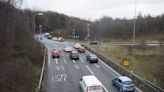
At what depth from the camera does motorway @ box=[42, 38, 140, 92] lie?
32.6 m

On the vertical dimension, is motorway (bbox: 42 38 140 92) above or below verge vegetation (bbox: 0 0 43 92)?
below

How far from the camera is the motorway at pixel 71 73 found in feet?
107

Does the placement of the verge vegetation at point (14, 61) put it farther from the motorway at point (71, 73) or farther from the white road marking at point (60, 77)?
the white road marking at point (60, 77)

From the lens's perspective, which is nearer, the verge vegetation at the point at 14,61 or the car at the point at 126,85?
the verge vegetation at the point at 14,61

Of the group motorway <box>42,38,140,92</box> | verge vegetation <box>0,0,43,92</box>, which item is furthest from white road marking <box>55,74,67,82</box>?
verge vegetation <box>0,0,43,92</box>

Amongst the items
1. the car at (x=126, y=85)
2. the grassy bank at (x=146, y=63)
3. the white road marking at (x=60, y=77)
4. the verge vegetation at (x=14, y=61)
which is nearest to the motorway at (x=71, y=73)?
the white road marking at (x=60, y=77)

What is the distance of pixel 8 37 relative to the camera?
36.0 m

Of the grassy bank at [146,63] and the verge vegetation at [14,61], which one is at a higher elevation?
the verge vegetation at [14,61]

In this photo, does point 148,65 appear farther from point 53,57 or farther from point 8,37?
point 8,37

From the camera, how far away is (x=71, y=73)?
4047cm

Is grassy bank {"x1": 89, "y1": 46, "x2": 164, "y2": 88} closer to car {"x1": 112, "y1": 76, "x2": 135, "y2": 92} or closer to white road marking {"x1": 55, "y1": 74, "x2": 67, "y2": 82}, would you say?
car {"x1": 112, "y1": 76, "x2": 135, "y2": 92}

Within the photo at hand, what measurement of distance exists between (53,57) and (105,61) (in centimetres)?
1183

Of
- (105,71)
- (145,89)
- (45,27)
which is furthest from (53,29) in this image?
(145,89)

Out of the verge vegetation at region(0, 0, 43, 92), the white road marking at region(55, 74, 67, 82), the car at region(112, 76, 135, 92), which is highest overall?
the verge vegetation at region(0, 0, 43, 92)
